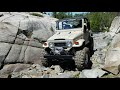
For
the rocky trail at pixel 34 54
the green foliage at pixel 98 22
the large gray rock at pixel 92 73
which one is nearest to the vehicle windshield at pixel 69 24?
the rocky trail at pixel 34 54

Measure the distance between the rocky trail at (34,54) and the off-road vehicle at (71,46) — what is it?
1.66 feet

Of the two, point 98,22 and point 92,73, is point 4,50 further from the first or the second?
point 98,22

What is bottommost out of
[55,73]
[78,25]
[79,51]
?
[55,73]

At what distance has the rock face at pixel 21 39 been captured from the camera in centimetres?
1395

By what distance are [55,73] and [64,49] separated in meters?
1.13

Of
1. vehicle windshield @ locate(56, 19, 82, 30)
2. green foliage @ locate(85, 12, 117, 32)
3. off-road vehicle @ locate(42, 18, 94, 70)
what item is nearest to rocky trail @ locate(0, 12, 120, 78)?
off-road vehicle @ locate(42, 18, 94, 70)

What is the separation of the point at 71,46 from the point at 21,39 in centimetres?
450

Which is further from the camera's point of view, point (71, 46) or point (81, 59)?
point (71, 46)

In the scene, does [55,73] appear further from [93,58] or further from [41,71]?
[93,58]

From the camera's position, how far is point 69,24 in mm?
12711

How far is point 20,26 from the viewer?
621 inches

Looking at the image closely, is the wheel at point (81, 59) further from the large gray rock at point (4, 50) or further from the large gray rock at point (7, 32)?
the large gray rock at point (7, 32)

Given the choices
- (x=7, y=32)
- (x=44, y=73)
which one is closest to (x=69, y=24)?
(x=44, y=73)
